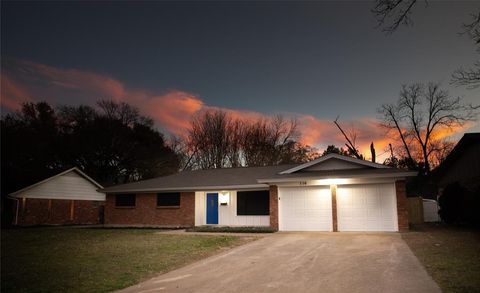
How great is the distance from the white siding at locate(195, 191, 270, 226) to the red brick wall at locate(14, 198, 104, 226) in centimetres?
1307

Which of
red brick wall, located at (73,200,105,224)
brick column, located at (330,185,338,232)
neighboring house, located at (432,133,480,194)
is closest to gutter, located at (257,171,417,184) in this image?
brick column, located at (330,185,338,232)

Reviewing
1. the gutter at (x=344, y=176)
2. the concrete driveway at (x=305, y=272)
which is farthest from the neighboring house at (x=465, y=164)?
the concrete driveway at (x=305, y=272)

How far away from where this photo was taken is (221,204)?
72.2 ft

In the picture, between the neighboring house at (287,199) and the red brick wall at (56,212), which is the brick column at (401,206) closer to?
the neighboring house at (287,199)

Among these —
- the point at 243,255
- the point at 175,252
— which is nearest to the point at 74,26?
the point at 175,252

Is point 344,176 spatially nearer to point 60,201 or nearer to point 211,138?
point 60,201

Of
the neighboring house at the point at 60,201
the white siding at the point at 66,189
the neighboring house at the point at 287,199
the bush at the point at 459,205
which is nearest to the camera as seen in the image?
the neighboring house at the point at 287,199

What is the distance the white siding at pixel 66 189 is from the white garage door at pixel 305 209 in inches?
705

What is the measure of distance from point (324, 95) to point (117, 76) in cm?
1257

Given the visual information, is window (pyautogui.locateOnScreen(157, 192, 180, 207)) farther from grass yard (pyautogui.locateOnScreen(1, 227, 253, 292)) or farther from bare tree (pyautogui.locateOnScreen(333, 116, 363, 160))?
bare tree (pyautogui.locateOnScreen(333, 116, 363, 160))

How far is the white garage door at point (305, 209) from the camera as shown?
1783cm

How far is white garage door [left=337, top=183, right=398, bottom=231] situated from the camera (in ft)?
55.1

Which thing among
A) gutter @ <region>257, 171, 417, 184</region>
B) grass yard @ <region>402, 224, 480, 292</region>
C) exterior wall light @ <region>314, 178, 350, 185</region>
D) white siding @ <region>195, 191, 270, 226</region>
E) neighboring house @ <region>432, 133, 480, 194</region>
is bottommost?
grass yard @ <region>402, 224, 480, 292</region>

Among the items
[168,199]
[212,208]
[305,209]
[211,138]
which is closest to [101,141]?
[211,138]
